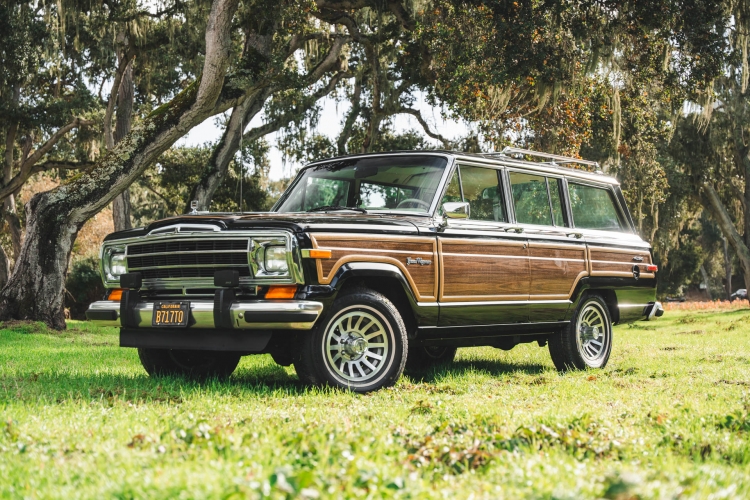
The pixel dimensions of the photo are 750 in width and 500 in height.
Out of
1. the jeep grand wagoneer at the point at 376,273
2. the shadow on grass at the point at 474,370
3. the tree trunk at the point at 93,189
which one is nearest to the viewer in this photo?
the jeep grand wagoneer at the point at 376,273

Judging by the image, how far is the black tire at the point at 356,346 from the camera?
20.0ft

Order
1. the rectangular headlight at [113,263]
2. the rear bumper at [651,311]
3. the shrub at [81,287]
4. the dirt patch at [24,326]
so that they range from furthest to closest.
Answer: the shrub at [81,287], the dirt patch at [24,326], the rear bumper at [651,311], the rectangular headlight at [113,263]

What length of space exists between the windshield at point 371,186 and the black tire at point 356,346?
3.79ft

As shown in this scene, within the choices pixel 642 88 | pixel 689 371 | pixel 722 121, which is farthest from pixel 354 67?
pixel 689 371

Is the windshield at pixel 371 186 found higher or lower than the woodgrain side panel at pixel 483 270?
higher

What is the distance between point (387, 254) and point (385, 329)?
0.60 meters

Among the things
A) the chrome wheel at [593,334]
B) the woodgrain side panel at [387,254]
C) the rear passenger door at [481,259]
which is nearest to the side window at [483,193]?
the rear passenger door at [481,259]

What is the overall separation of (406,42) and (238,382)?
1276 centimetres

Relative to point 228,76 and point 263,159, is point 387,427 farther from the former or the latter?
point 263,159

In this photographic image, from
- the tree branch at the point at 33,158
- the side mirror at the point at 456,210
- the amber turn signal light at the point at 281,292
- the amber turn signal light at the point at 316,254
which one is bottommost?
the amber turn signal light at the point at 281,292

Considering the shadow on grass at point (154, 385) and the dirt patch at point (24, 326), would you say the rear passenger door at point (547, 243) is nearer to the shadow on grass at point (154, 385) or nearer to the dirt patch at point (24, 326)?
the shadow on grass at point (154, 385)

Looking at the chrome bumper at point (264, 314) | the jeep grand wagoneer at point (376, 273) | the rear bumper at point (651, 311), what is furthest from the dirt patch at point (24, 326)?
the rear bumper at point (651, 311)

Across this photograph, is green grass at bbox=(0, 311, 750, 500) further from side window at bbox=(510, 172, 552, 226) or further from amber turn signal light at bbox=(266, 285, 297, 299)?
side window at bbox=(510, 172, 552, 226)

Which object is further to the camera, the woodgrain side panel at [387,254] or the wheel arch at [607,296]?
the wheel arch at [607,296]
